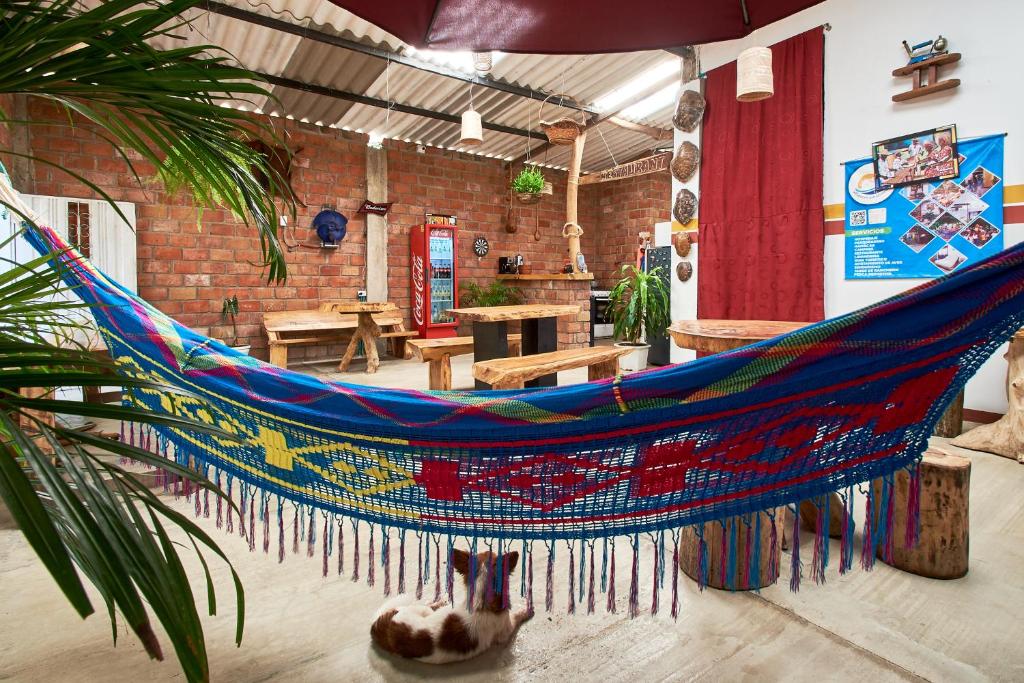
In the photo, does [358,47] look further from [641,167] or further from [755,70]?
[755,70]

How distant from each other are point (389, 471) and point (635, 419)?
0.47 meters

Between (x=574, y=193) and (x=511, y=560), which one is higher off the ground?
(x=574, y=193)

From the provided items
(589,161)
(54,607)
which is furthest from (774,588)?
(589,161)

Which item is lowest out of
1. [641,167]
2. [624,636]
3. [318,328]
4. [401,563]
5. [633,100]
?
[624,636]

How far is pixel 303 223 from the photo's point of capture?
18.6 ft

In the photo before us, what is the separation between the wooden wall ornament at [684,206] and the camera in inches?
175

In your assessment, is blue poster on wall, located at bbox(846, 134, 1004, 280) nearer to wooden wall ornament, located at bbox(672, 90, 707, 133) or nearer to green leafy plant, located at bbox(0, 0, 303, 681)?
wooden wall ornament, located at bbox(672, 90, 707, 133)

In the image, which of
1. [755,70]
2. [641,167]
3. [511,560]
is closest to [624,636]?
[511,560]

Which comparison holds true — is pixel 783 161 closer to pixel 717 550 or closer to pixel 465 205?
pixel 717 550

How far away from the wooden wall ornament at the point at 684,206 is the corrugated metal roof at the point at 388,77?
4.41 ft

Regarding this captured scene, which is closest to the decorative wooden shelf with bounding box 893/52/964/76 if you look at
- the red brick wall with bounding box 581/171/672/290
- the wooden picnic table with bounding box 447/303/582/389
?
the wooden picnic table with bounding box 447/303/582/389

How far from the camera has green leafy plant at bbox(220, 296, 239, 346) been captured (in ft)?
17.1

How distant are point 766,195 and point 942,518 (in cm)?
292

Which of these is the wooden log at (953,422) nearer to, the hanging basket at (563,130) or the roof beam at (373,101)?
the hanging basket at (563,130)
